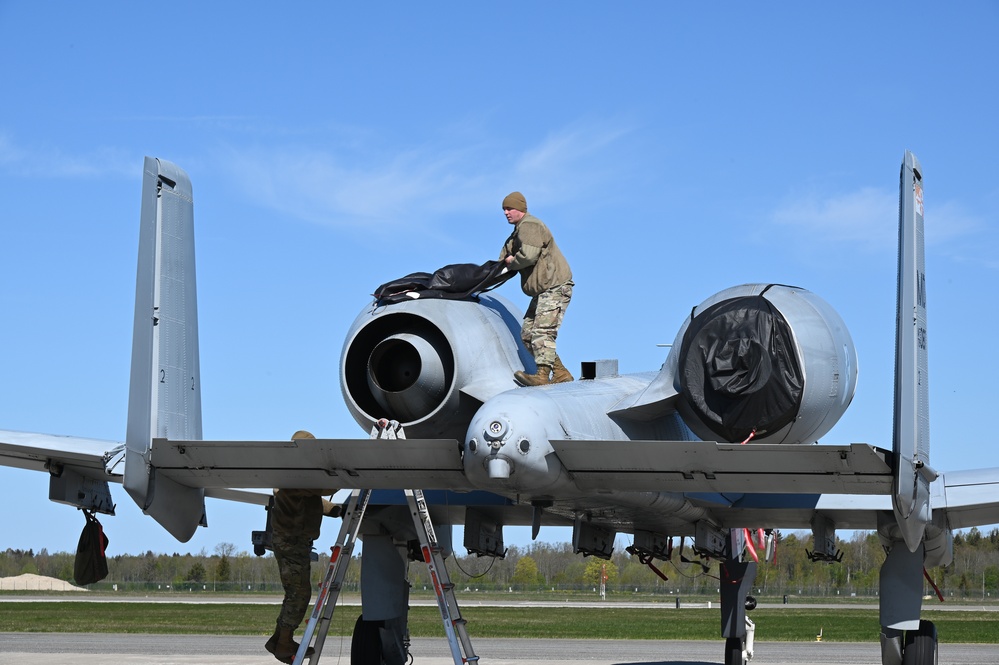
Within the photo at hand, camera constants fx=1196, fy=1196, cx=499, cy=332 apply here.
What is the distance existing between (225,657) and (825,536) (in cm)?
949

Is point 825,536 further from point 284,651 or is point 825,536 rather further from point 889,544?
point 284,651

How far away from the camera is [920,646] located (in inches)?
506

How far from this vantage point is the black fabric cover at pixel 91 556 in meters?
11.0

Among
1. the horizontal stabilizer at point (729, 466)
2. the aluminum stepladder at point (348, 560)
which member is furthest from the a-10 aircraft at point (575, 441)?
the aluminum stepladder at point (348, 560)

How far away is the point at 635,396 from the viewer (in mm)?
11008

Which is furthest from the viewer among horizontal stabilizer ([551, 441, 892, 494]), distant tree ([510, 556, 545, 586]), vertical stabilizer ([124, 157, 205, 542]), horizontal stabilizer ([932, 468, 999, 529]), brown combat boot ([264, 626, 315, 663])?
distant tree ([510, 556, 545, 586])

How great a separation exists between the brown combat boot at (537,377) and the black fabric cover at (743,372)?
133 centimetres

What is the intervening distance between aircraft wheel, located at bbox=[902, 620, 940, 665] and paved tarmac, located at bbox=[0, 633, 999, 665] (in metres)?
5.25

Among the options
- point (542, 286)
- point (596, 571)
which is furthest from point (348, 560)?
point (596, 571)

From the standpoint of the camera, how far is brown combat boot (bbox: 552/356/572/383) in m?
11.3

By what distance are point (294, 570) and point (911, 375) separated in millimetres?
6189

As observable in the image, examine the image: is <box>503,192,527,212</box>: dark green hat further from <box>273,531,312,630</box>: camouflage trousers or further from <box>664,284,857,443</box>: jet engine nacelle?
<box>273,531,312,630</box>: camouflage trousers

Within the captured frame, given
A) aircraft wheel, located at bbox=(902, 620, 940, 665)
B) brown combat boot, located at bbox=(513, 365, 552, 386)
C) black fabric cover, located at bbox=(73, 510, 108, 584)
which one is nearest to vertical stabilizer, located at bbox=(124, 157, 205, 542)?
black fabric cover, located at bbox=(73, 510, 108, 584)

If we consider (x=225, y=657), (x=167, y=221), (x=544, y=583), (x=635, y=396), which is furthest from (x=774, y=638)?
(x=544, y=583)
